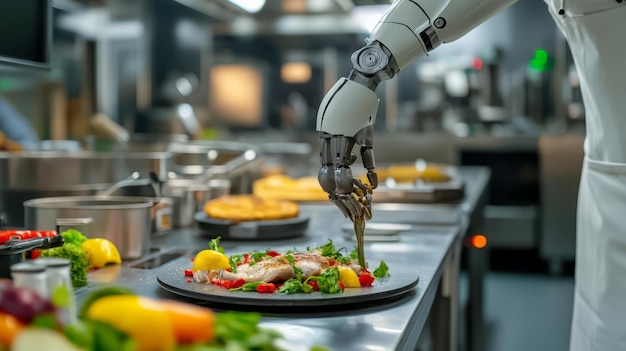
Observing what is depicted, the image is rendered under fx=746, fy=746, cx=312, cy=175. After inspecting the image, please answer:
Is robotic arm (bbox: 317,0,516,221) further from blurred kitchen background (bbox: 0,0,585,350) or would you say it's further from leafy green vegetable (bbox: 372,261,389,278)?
blurred kitchen background (bbox: 0,0,585,350)

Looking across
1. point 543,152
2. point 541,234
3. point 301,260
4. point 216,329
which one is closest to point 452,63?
point 543,152

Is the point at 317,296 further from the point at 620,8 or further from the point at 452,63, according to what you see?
the point at 452,63

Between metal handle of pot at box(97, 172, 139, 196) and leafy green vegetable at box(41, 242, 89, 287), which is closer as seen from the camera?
leafy green vegetable at box(41, 242, 89, 287)

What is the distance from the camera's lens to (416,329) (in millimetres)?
1193

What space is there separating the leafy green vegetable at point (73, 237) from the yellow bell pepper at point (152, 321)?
0.77 meters

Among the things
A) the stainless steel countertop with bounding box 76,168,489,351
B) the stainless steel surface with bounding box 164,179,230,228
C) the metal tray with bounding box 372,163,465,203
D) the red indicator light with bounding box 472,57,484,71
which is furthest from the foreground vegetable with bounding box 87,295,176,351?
the red indicator light with bounding box 472,57,484,71

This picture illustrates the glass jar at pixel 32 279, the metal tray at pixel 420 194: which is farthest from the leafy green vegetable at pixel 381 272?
the metal tray at pixel 420 194

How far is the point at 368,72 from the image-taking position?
4.69ft

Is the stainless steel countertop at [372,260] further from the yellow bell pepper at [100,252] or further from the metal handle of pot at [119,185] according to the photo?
the metal handle of pot at [119,185]

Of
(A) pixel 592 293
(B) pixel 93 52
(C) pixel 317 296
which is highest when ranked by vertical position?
(B) pixel 93 52

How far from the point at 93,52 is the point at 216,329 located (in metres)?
5.57

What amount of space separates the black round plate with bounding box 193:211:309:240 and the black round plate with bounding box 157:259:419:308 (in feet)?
2.12

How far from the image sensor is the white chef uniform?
1594mm

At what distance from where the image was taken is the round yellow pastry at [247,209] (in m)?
2.00
